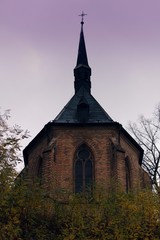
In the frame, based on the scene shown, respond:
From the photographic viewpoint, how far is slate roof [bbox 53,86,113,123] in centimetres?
2289

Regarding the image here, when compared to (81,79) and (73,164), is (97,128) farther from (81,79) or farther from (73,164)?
(81,79)

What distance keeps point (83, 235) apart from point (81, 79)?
655 inches

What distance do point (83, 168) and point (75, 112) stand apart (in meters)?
3.38

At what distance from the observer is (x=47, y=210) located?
13492 millimetres

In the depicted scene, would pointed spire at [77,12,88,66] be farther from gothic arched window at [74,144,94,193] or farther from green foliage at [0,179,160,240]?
green foliage at [0,179,160,240]

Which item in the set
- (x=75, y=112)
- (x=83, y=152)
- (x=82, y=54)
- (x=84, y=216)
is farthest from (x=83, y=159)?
(x=82, y=54)

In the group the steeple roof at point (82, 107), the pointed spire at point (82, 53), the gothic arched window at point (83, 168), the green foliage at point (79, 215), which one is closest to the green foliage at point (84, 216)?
the green foliage at point (79, 215)

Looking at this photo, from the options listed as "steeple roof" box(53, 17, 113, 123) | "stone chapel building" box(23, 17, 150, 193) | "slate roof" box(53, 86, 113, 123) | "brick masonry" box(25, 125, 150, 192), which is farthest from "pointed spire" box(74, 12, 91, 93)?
"brick masonry" box(25, 125, 150, 192)

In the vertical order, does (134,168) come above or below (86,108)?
below

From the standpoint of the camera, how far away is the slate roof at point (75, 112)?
75.1 ft

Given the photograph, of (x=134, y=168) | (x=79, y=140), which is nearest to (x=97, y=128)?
(x=79, y=140)

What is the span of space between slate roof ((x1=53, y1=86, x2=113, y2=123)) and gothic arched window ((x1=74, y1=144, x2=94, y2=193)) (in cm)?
163

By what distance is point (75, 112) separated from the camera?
23719 millimetres

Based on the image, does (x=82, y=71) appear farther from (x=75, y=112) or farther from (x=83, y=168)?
(x=83, y=168)
